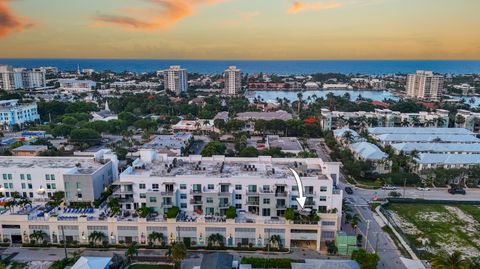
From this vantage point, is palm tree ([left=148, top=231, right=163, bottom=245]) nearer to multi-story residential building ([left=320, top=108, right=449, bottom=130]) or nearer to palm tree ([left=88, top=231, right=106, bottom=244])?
palm tree ([left=88, top=231, right=106, bottom=244])

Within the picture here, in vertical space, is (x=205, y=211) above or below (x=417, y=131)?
below

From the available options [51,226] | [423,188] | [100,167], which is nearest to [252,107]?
[423,188]

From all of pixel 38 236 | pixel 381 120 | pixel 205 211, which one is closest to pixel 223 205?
pixel 205 211

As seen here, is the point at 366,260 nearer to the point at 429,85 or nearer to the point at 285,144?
the point at 285,144

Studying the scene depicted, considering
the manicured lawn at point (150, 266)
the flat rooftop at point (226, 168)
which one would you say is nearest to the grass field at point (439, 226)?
the flat rooftop at point (226, 168)

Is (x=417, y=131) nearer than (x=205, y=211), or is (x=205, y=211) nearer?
(x=205, y=211)

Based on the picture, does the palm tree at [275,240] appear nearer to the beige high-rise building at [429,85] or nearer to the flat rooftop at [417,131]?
the flat rooftop at [417,131]

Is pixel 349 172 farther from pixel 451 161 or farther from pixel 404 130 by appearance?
pixel 404 130
